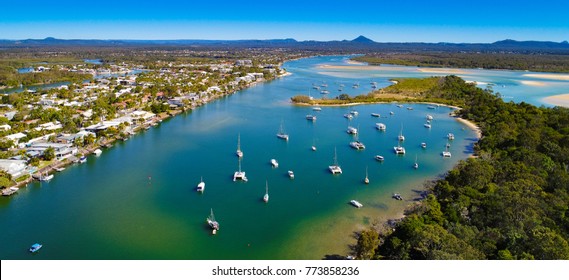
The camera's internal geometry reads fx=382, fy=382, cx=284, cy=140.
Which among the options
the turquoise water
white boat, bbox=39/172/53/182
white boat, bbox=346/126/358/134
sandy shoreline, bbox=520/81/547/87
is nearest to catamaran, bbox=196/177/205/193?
the turquoise water

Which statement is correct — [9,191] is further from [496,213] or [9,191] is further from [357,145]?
[496,213]

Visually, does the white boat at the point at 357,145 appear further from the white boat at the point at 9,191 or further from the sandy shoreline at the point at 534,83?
the sandy shoreline at the point at 534,83

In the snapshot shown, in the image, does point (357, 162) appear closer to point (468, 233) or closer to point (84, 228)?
point (468, 233)

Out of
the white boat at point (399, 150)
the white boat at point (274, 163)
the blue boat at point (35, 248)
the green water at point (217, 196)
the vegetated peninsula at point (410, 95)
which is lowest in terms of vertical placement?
the blue boat at point (35, 248)

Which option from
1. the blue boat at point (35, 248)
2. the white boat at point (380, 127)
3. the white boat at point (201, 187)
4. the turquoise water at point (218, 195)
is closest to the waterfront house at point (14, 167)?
the turquoise water at point (218, 195)

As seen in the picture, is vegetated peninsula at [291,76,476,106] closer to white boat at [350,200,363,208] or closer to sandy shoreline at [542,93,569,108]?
sandy shoreline at [542,93,569,108]

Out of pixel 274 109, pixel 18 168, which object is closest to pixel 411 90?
pixel 274 109

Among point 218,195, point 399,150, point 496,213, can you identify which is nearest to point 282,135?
point 399,150
